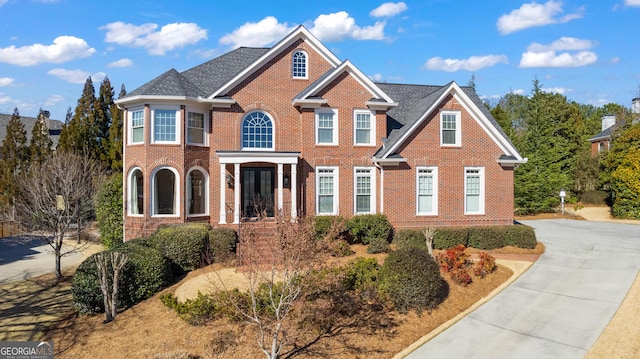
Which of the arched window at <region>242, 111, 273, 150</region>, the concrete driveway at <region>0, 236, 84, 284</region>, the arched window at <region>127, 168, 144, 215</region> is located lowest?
the concrete driveway at <region>0, 236, 84, 284</region>

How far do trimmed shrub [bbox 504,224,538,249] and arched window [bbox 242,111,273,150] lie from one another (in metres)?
11.3

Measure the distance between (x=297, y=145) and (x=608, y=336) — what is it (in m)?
13.8

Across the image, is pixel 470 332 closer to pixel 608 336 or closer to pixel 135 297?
pixel 608 336

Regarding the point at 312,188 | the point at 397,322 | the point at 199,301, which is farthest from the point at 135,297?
the point at 312,188

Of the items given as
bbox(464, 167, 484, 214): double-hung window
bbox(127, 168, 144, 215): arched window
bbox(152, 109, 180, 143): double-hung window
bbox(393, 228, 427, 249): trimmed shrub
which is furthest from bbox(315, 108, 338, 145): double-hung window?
bbox(127, 168, 144, 215): arched window

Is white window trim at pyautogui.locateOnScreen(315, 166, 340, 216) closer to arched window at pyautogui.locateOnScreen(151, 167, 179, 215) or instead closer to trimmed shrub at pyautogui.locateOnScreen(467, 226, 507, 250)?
trimmed shrub at pyautogui.locateOnScreen(467, 226, 507, 250)

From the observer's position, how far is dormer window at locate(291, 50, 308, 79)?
65.5 ft

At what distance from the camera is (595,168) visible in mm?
40250

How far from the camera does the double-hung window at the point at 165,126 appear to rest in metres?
18.1

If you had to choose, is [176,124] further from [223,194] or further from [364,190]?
[364,190]

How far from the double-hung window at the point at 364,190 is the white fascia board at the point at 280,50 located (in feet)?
18.2

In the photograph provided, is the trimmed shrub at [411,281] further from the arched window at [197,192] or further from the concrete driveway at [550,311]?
the arched window at [197,192]

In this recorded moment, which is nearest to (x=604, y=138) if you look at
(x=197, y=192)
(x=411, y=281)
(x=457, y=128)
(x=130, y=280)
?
(x=457, y=128)

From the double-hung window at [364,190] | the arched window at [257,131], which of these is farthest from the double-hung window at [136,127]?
the double-hung window at [364,190]
